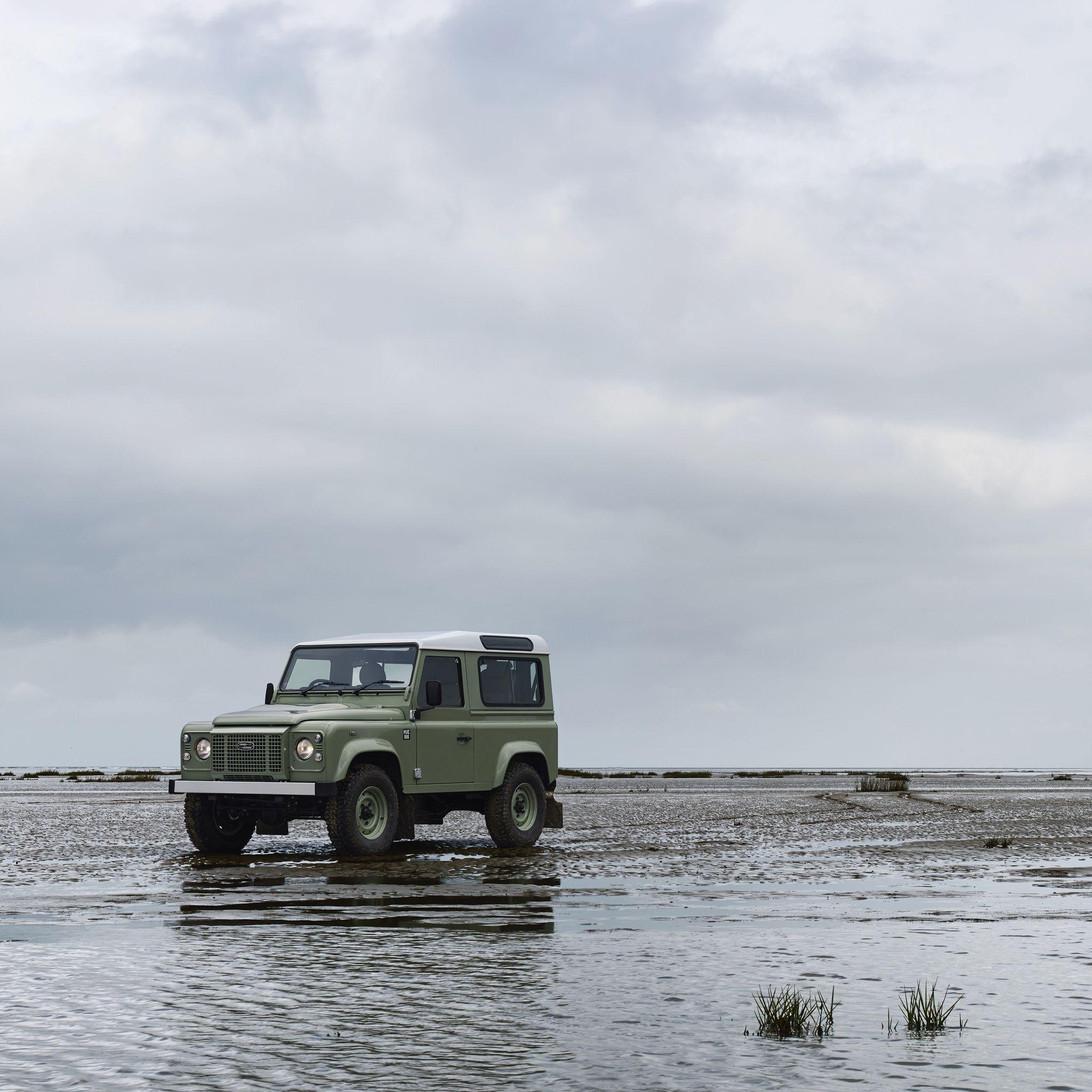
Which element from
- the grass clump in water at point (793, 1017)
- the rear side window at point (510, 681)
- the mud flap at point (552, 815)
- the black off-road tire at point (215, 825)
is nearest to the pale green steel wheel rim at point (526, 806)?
the mud flap at point (552, 815)

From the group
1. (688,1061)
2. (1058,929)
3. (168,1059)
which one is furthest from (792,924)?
(168,1059)

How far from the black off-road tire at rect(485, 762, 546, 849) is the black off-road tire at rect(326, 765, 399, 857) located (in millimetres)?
1452

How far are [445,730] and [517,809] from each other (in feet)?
5.53

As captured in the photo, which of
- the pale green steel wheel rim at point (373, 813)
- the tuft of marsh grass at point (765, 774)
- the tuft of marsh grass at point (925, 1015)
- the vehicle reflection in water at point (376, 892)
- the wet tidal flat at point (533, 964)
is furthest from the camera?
the tuft of marsh grass at point (765, 774)

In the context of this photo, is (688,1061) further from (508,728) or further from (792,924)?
(508,728)

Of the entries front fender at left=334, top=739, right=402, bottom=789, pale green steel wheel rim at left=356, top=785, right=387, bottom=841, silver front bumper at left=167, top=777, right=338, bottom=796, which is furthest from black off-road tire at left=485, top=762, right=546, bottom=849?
silver front bumper at left=167, top=777, right=338, bottom=796

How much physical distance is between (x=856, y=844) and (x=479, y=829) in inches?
239

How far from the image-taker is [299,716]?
54.5ft

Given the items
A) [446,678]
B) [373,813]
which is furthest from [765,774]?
[373,813]

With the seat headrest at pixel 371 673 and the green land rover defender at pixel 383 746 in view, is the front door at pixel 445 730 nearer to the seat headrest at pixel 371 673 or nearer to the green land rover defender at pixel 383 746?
the green land rover defender at pixel 383 746

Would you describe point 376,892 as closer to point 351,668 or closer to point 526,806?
point 351,668

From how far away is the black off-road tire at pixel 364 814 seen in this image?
1638cm

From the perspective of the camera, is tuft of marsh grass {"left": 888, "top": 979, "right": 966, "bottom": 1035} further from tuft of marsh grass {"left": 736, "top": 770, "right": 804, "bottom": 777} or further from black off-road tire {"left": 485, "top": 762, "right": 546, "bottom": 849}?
tuft of marsh grass {"left": 736, "top": 770, "right": 804, "bottom": 777}

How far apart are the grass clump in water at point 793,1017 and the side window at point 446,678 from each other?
10.8 m
